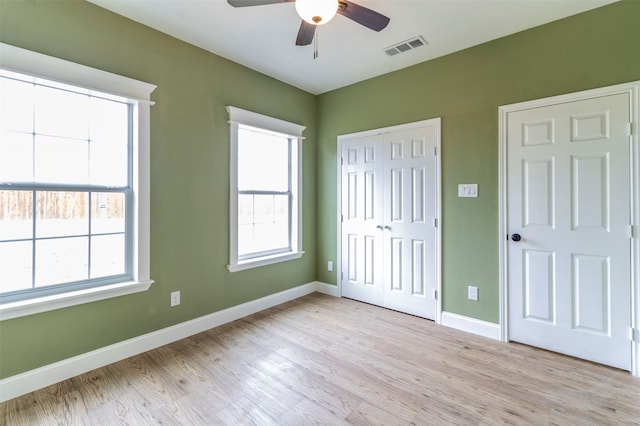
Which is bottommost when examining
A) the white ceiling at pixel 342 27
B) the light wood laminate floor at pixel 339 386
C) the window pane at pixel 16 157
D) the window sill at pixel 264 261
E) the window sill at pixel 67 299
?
the light wood laminate floor at pixel 339 386

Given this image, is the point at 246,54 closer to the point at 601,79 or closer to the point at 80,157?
the point at 80,157

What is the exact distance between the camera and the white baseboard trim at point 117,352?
1.89 m

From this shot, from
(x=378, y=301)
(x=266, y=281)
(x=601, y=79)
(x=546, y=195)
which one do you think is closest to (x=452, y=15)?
(x=601, y=79)

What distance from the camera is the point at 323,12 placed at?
5.39 feet

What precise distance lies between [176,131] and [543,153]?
3301 mm

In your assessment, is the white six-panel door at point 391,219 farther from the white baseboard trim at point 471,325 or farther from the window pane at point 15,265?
the window pane at point 15,265

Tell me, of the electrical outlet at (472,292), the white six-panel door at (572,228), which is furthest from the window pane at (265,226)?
the white six-panel door at (572,228)

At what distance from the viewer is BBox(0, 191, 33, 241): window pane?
188 centimetres

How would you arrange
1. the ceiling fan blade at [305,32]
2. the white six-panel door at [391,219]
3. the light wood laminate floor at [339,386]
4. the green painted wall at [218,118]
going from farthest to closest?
1. the white six-panel door at [391,219]
2. the green painted wall at [218,118]
3. the ceiling fan blade at [305,32]
4. the light wood laminate floor at [339,386]

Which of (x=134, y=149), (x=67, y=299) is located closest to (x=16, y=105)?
(x=134, y=149)

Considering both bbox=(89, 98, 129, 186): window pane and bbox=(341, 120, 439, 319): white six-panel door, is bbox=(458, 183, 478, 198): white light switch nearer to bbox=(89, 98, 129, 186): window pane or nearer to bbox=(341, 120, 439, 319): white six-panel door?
bbox=(341, 120, 439, 319): white six-panel door

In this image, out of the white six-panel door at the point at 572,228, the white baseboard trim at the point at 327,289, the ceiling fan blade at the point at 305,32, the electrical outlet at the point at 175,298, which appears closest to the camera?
the ceiling fan blade at the point at 305,32

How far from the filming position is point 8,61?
182 centimetres

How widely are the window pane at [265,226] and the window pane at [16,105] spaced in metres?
1.78
